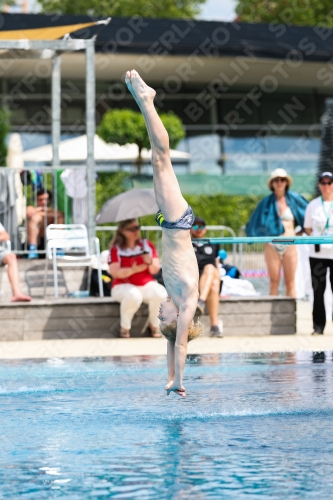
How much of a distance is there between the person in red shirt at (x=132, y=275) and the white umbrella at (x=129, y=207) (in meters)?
0.11

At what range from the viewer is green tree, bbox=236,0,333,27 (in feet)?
153

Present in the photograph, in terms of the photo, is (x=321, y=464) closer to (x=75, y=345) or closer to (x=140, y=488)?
(x=140, y=488)

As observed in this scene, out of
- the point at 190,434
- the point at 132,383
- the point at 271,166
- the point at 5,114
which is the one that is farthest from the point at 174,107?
the point at 190,434

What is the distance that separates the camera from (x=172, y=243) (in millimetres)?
6547

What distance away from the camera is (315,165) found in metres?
28.2

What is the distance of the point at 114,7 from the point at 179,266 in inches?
1722

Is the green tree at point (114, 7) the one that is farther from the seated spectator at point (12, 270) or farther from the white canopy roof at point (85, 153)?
the seated spectator at point (12, 270)

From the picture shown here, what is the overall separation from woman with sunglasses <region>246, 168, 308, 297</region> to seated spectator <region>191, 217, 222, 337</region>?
1.12 m

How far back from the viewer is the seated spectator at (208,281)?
11422 mm

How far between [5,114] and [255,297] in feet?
50.7

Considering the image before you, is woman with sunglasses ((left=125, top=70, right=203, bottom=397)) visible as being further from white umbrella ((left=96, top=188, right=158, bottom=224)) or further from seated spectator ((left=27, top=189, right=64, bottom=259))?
seated spectator ((left=27, top=189, right=64, bottom=259))

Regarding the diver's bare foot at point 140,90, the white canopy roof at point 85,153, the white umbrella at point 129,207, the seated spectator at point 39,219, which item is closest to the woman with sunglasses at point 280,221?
the white umbrella at point 129,207

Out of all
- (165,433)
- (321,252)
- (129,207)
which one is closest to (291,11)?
(129,207)

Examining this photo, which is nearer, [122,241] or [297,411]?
[297,411]
